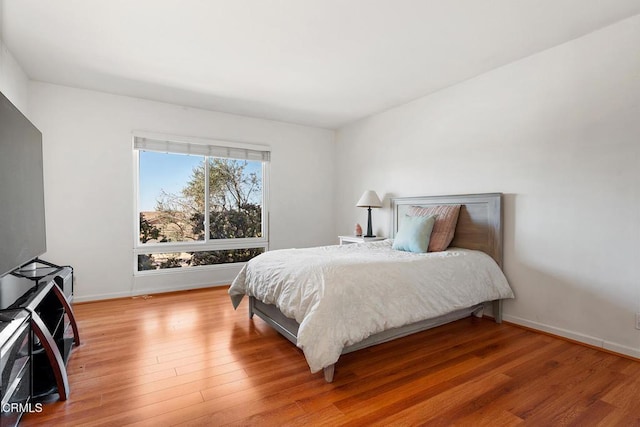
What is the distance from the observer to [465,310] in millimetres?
2834

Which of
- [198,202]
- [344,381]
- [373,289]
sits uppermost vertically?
[198,202]

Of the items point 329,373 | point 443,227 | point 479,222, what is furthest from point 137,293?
point 479,222

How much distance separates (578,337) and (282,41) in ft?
11.1

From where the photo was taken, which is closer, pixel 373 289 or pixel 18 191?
pixel 18 191

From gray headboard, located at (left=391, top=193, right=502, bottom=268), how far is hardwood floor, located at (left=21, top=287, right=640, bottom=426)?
79 centimetres

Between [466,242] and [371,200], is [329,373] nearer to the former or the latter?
[466,242]

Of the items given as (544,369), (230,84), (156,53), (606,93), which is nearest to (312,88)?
(230,84)

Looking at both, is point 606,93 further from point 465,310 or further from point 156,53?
point 156,53

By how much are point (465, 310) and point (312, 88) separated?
9.15 feet

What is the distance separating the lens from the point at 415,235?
125 inches

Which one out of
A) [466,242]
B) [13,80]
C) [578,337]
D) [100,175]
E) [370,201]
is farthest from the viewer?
[370,201]

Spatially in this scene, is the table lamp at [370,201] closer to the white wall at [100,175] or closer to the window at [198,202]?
the window at [198,202]
